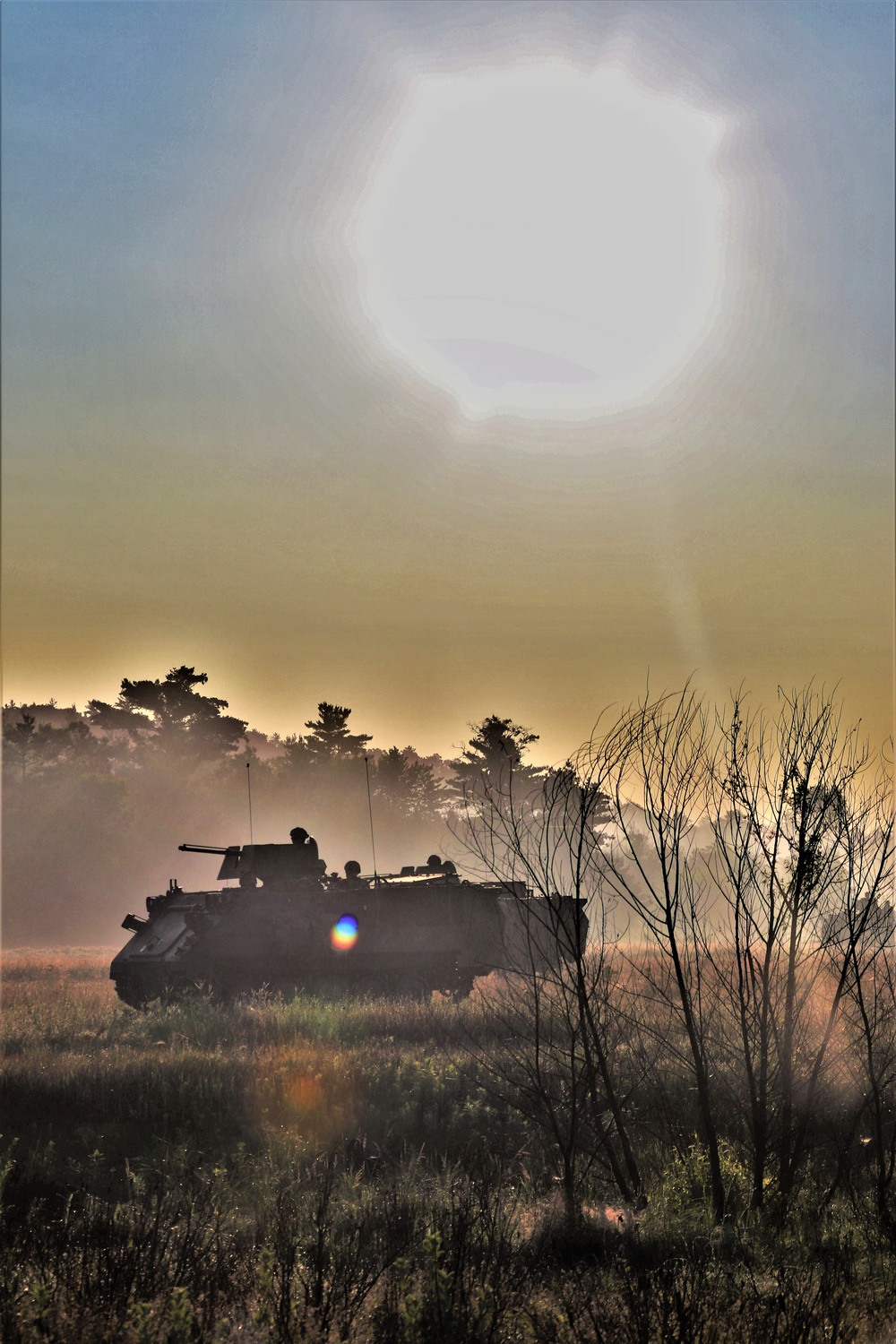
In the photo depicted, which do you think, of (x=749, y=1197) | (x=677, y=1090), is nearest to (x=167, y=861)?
(x=677, y=1090)

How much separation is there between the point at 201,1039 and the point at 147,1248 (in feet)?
38.4

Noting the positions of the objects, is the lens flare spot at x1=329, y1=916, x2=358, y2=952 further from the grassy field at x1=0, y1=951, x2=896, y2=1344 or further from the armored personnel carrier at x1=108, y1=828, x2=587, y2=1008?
the grassy field at x1=0, y1=951, x2=896, y2=1344

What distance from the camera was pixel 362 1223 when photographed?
861 centimetres

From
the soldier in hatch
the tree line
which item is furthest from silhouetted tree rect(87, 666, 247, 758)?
the soldier in hatch

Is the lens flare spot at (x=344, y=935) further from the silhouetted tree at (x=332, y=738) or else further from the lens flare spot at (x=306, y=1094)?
the silhouetted tree at (x=332, y=738)

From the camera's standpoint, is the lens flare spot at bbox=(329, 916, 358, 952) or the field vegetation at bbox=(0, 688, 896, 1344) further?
the lens flare spot at bbox=(329, 916, 358, 952)

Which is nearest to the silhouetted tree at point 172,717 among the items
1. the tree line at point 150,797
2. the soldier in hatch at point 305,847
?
the tree line at point 150,797

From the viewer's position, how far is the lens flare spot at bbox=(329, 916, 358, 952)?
23.8 meters

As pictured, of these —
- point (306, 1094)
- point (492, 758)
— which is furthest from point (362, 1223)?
point (492, 758)

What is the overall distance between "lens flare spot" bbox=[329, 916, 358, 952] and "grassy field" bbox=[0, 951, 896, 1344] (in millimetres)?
5662

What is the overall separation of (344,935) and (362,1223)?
50.3 feet

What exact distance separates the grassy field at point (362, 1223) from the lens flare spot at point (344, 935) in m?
5.66

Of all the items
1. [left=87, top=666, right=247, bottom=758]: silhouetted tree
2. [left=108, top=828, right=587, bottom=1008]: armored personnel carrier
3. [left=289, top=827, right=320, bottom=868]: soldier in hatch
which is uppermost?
[left=87, top=666, right=247, bottom=758]: silhouetted tree

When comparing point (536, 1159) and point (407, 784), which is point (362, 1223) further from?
point (407, 784)
